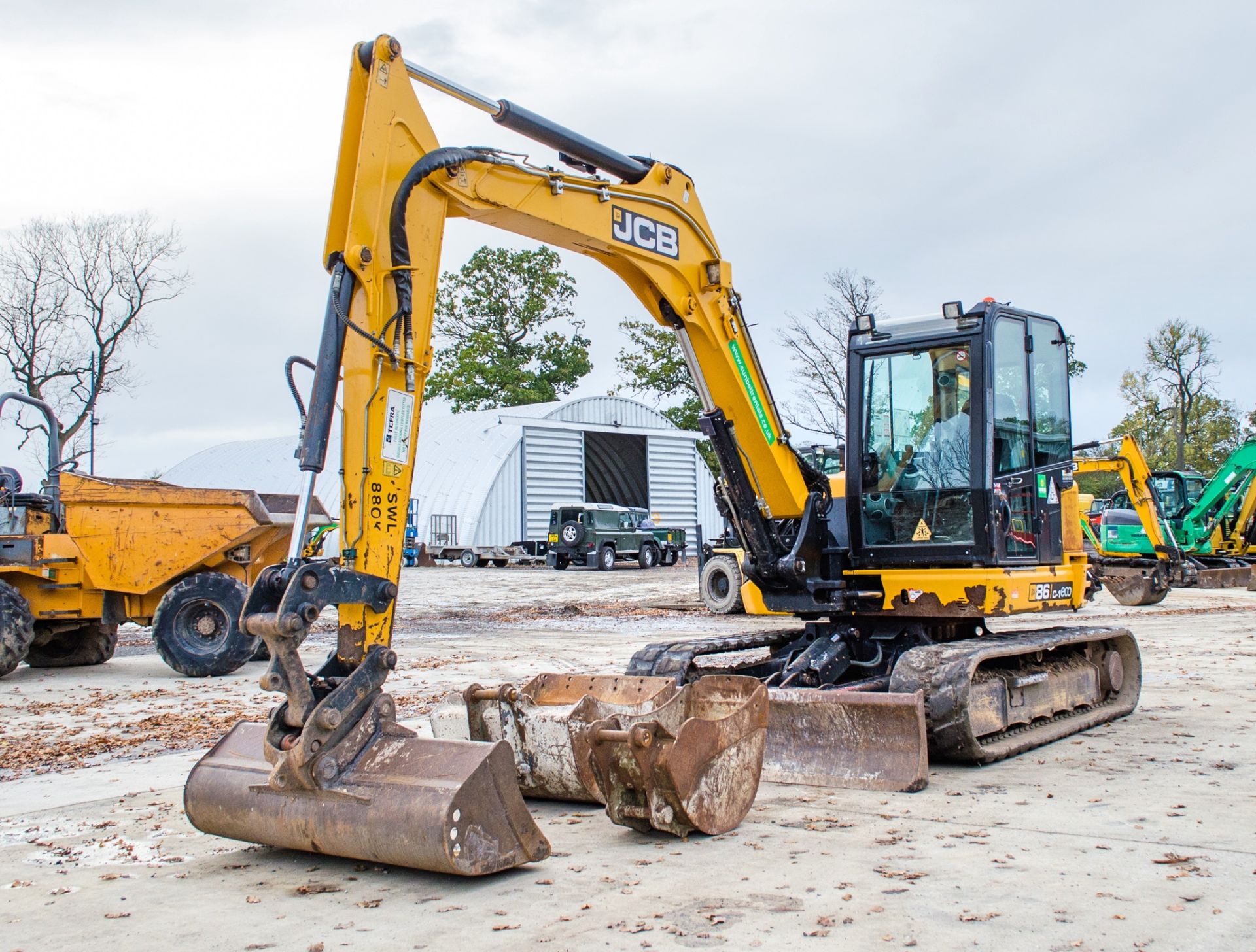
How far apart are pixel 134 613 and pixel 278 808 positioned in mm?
7799

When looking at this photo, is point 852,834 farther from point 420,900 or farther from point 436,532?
point 436,532

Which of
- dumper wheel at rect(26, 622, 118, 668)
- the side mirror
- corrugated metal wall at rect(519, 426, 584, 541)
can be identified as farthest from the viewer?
corrugated metal wall at rect(519, 426, 584, 541)

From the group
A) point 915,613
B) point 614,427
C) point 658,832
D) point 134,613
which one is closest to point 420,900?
point 658,832

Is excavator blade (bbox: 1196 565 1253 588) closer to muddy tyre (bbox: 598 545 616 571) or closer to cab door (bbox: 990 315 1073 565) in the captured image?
cab door (bbox: 990 315 1073 565)

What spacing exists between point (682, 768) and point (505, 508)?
32844mm

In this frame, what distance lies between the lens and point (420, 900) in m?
4.34

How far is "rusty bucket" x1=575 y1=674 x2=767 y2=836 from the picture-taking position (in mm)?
4992

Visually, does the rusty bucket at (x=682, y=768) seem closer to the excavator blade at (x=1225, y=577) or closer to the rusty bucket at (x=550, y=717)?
the rusty bucket at (x=550, y=717)

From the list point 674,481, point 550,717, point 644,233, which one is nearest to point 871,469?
point 644,233

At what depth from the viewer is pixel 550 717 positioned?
5.88m

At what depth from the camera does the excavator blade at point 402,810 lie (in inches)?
173

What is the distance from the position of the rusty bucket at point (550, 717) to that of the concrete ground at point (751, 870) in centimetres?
18

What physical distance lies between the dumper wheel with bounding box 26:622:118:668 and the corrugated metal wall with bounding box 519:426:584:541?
25.8 meters

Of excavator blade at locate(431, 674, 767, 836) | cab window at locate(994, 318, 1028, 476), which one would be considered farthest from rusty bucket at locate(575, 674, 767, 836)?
cab window at locate(994, 318, 1028, 476)
